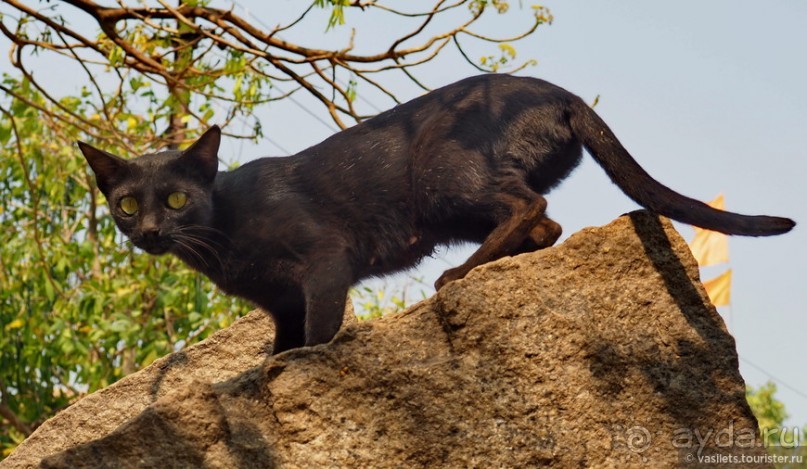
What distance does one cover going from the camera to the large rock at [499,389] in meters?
3.33

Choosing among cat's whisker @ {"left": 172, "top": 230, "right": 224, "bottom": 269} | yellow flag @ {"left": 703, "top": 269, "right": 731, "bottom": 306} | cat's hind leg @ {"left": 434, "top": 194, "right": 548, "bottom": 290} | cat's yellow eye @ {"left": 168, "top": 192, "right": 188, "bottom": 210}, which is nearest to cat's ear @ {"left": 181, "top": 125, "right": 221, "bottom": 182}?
cat's yellow eye @ {"left": 168, "top": 192, "right": 188, "bottom": 210}

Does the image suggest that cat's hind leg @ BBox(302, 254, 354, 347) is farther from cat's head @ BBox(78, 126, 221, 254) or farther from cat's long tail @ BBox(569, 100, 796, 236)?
cat's long tail @ BBox(569, 100, 796, 236)

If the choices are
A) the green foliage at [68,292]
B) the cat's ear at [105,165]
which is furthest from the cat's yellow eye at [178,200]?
the green foliage at [68,292]

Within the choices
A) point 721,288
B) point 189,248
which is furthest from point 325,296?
point 721,288

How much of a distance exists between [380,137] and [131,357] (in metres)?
5.10

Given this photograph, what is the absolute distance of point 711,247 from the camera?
8883mm

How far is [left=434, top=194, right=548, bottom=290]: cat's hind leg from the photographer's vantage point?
412 centimetres

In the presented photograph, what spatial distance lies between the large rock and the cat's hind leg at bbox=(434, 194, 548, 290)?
457 mm

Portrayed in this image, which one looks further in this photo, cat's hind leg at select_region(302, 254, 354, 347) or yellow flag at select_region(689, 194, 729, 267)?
yellow flag at select_region(689, 194, 729, 267)

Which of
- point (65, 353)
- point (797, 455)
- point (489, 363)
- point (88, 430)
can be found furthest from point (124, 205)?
point (65, 353)

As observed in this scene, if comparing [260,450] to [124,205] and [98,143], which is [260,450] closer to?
[124,205]

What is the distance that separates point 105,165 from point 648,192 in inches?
97.7

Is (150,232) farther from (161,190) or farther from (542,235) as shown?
(542,235)

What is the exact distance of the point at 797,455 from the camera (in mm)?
4234
